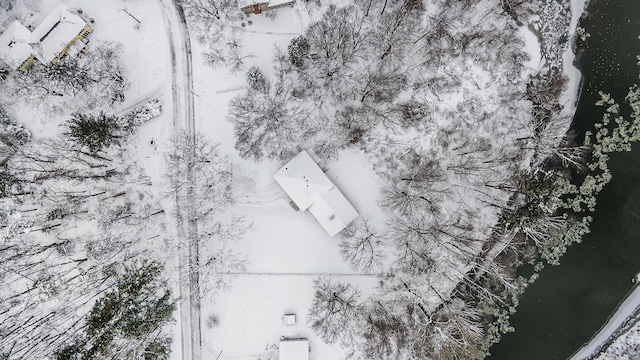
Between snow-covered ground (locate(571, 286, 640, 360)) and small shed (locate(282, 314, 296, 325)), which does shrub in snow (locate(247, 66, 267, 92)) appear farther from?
snow-covered ground (locate(571, 286, 640, 360))

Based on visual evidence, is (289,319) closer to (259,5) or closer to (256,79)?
(256,79)

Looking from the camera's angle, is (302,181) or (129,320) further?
(302,181)

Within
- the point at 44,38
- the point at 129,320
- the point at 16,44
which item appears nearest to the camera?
the point at 129,320

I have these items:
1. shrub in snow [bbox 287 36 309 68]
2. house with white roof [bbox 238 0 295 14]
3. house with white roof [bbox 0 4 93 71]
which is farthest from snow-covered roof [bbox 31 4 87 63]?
shrub in snow [bbox 287 36 309 68]

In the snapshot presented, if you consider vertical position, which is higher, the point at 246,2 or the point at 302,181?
the point at 246,2

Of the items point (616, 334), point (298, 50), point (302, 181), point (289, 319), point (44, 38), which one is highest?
point (44, 38)

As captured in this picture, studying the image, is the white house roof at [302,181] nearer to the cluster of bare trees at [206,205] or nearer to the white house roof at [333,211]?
the white house roof at [333,211]

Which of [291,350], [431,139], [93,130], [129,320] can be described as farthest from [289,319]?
[93,130]
